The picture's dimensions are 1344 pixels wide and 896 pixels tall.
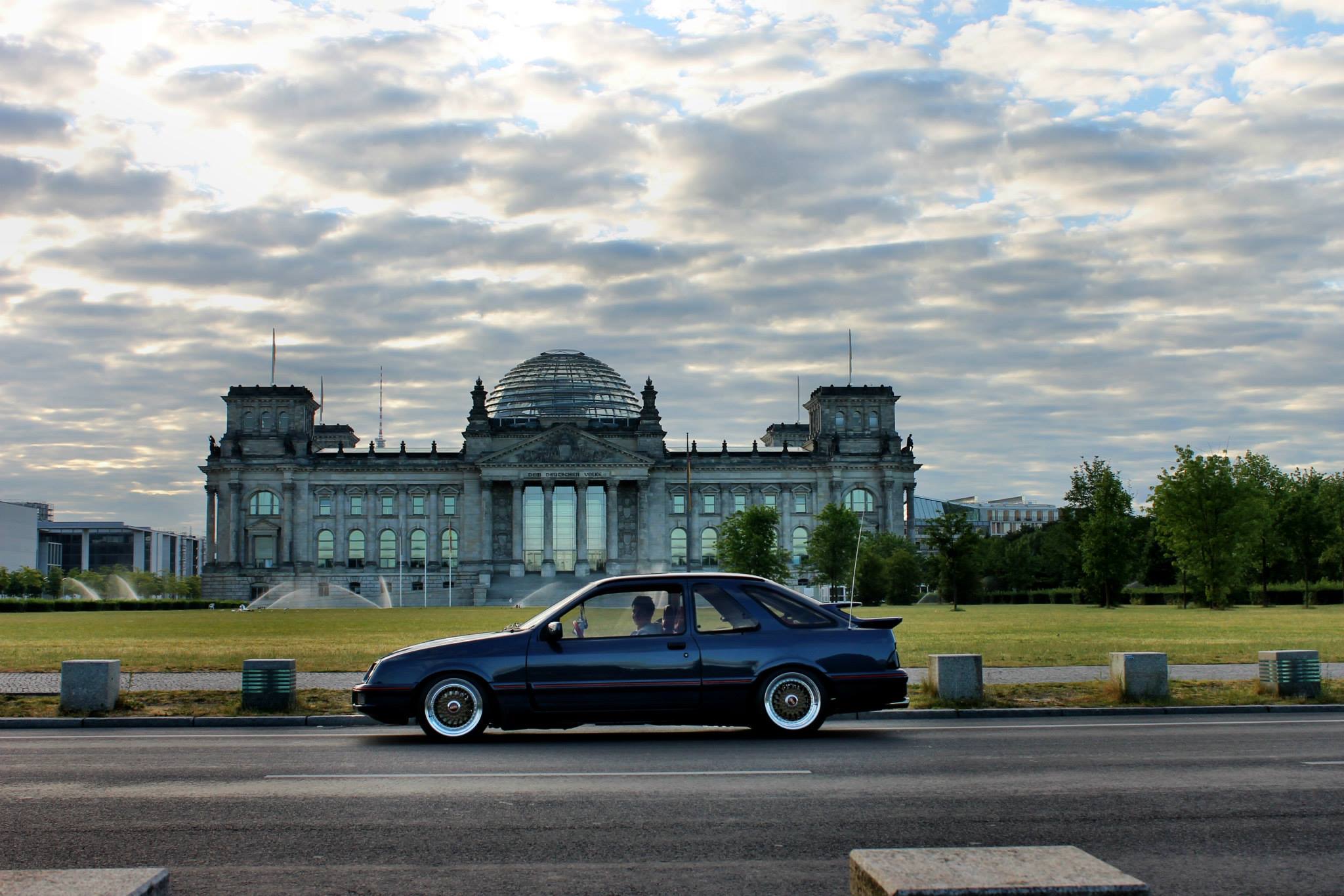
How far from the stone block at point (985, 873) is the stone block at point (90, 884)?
2.99 m

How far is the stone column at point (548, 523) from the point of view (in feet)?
456

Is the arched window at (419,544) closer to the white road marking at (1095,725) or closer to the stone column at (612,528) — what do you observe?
the stone column at (612,528)

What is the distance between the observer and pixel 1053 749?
1574 centimetres

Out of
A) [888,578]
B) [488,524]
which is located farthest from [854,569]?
[488,524]

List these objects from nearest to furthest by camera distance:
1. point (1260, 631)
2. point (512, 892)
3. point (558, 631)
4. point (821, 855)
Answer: point (512, 892), point (821, 855), point (558, 631), point (1260, 631)

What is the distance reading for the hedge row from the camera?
8656 centimetres

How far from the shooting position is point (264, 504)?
5507 inches

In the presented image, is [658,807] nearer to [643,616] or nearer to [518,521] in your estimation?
[643,616]

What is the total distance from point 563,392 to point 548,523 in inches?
706

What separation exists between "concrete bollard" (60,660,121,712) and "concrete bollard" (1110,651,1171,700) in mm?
15242

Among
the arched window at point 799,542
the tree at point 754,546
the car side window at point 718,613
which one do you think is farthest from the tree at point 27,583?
the car side window at point 718,613

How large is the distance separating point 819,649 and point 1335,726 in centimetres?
710

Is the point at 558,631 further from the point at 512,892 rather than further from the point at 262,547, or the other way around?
the point at 262,547

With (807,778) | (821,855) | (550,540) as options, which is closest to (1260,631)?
(807,778)
